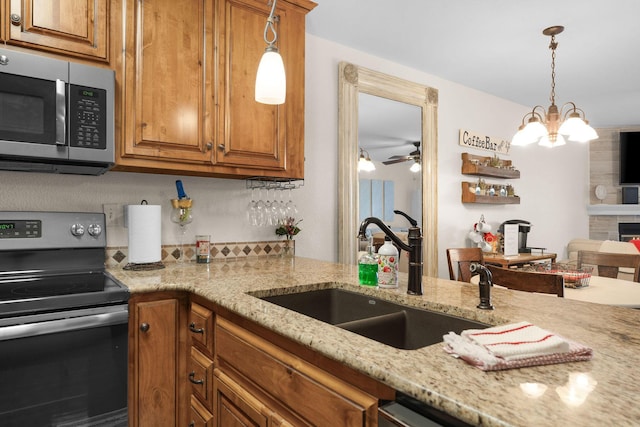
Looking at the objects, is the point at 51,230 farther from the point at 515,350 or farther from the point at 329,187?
the point at 515,350

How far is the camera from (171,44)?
1.94m

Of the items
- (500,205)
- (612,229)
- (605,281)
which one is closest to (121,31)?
(605,281)

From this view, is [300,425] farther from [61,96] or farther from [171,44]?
[171,44]

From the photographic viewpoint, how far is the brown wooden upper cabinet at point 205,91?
1.85 meters

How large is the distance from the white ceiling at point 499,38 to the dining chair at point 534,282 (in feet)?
5.62

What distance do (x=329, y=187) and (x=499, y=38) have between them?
1.65 meters

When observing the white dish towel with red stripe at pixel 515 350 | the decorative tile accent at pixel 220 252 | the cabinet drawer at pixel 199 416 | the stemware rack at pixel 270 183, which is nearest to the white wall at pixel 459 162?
the stemware rack at pixel 270 183

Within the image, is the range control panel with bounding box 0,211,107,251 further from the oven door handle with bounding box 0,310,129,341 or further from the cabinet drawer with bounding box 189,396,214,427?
the cabinet drawer with bounding box 189,396,214,427

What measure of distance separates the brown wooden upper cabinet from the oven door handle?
2.41 ft

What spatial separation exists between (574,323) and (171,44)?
1.98 metres

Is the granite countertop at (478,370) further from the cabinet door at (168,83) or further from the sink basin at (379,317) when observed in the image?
the cabinet door at (168,83)

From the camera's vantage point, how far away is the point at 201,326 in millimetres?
1534

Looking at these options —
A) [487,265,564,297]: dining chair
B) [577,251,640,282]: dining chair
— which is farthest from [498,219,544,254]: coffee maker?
[487,265,564,297]: dining chair

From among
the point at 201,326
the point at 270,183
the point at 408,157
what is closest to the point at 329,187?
the point at 270,183
